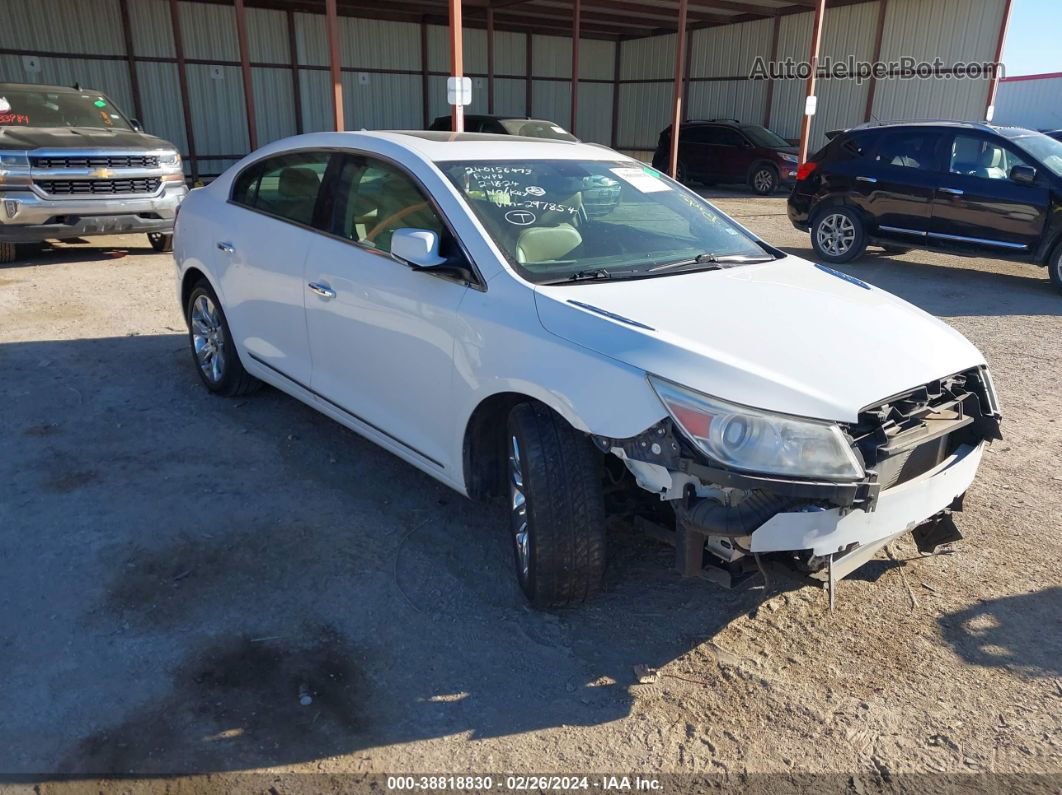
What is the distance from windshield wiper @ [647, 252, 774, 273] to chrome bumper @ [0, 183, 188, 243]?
7.59 meters

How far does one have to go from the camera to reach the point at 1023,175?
8.98 metres

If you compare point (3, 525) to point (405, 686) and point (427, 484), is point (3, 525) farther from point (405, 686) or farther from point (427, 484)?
point (405, 686)

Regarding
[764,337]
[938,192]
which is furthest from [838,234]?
[764,337]

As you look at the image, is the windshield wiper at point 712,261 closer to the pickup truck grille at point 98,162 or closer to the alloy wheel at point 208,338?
the alloy wheel at point 208,338

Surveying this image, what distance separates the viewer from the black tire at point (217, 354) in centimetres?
519

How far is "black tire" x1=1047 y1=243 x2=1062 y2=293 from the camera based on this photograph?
8.98 m

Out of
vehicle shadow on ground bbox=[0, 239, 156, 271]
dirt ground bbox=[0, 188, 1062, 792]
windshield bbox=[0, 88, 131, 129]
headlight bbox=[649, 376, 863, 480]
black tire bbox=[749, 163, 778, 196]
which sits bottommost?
vehicle shadow on ground bbox=[0, 239, 156, 271]

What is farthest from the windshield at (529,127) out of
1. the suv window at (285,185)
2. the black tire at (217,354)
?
the suv window at (285,185)

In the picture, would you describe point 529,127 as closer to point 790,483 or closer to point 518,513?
point 518,513

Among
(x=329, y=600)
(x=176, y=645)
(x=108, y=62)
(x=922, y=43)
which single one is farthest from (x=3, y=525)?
(x=922, y=43)

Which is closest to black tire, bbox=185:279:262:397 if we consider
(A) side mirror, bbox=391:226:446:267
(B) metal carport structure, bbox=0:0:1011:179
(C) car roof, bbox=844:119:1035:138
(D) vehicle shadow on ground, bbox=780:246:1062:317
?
(A) side mirror, bbox=391:226:446:267

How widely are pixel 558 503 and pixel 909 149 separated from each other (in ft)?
29.3

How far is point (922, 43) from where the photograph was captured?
2130 cm

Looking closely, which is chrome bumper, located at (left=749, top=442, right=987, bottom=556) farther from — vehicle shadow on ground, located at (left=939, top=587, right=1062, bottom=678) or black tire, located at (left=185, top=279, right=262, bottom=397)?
black tire, located at (left=185, top=279, right=262, bottom=397)
